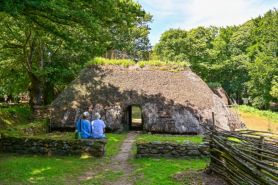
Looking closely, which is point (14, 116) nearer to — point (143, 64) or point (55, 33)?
point (55, 33)

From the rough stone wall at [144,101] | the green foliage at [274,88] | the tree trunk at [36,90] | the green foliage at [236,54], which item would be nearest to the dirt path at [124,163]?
the rough stone wall at [144,101]

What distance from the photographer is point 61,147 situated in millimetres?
13617

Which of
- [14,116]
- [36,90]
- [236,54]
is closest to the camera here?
[14,116]

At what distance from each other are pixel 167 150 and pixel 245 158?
594 cm

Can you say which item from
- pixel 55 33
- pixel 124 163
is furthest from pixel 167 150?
pixel 55 33

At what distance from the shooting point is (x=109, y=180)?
10.3 m

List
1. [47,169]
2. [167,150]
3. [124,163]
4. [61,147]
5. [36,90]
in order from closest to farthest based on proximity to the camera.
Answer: [47,169], [124,163], [167,150], [61,147], [36,90]

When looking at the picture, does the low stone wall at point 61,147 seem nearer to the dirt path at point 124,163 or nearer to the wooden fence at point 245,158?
the dirt path at point 124,163

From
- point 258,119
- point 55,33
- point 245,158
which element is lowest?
point 245,158

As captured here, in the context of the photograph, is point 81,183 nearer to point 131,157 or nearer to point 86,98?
point 131,157

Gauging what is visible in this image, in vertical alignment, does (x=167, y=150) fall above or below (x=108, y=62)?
below

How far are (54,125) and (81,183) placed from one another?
11.8 meters

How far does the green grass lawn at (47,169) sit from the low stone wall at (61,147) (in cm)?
33

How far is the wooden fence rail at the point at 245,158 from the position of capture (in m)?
7.02
